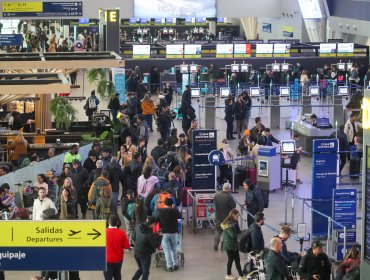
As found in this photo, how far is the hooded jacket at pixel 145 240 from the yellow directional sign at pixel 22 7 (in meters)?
27.9

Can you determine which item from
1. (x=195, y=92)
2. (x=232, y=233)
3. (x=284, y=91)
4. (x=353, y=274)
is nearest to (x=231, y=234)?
(x=232, y=233)

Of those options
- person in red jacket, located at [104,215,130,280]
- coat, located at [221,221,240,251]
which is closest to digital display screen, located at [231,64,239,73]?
coat, located at [221,221,240,251]

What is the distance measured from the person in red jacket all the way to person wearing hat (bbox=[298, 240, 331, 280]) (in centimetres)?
237

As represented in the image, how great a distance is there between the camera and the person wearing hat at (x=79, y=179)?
1995 centimetres

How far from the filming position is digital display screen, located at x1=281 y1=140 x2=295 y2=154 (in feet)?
77.1

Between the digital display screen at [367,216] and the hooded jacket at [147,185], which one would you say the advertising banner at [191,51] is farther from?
the digital display screen at [367,216]

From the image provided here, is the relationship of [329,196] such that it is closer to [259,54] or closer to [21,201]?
[21,201]

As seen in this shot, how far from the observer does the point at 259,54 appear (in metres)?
44.0

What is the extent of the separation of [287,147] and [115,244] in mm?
9414

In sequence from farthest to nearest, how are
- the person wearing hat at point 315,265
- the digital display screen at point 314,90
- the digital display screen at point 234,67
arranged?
1. the digital display screen at point 234,67
2. the digital display screen at point 314,90
3. the person wearing hat at point 315,265

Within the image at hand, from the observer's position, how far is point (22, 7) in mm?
42656

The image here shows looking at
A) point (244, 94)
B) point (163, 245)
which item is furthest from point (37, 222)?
point (244, 94)

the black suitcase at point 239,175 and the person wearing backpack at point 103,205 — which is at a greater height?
the person wearing backpack at point 103,205

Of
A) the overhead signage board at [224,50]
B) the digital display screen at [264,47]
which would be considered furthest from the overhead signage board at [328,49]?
the overhead signage board at [224,50]
